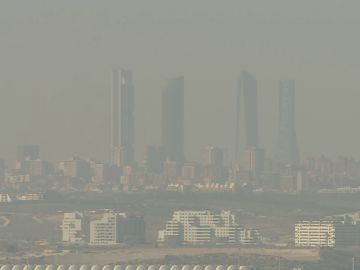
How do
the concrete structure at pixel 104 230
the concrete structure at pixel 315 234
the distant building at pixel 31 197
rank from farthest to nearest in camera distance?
1. the distant building at pixel 31 197
2. the concrete structure at pixel 104 230
3. the concrete structure at pixel 315 234

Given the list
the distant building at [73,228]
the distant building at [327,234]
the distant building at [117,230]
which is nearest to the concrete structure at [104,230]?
the distant building at [117,230]

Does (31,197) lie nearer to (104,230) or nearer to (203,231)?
(203,231)

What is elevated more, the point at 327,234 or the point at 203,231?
the point at 203,231

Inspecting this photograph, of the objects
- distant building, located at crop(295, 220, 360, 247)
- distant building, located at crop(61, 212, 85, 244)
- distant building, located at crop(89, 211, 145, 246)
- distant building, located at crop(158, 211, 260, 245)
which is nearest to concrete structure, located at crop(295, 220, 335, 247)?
distant building, located at crop(295, 220, 360, 247)

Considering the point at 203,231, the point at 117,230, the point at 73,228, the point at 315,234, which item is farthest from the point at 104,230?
the point at 315,234

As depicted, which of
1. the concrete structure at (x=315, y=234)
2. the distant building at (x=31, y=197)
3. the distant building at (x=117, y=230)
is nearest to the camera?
the concrete structure at (x=315, y=234)

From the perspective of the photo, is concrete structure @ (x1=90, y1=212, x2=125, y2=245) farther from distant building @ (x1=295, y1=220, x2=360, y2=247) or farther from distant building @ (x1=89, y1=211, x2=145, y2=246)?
distant building @ (x1=295, y1=220, x2=360, y2=247)

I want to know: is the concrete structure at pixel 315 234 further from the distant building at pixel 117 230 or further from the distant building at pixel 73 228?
the distant building at pixel 73 228
